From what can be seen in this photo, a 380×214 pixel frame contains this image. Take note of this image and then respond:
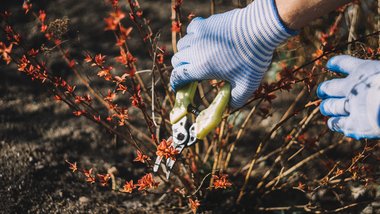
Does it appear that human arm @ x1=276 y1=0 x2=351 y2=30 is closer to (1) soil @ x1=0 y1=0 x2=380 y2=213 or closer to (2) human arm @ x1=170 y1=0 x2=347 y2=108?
(2) human arm @ x1=170 y1=0 x2=347 y2=108

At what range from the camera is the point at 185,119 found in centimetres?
172

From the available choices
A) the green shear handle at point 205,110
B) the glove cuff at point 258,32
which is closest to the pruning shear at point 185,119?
the green shear handle at point 205,110

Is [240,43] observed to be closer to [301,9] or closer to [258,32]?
[258,32]

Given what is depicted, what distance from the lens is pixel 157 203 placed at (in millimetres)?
→ 2342

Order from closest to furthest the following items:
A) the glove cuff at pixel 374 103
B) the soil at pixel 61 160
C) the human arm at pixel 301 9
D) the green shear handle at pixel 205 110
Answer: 1. the glove cuff at pixel 374 103
2. the human arm at pixel 301 9
3. the green shear handle at pixel 205 110
4. the soil at pixel 61 160

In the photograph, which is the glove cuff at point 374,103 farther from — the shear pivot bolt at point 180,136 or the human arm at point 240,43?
the shear pivot bolt at point 180,136

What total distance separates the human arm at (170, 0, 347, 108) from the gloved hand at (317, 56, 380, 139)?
265mm

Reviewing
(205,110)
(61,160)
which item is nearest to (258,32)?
(205,110)

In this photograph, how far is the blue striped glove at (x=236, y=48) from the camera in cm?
152

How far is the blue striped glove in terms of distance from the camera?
4.99 feet

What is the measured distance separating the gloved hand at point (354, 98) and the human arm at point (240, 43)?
0.87 ft

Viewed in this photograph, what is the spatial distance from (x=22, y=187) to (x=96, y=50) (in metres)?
1.33

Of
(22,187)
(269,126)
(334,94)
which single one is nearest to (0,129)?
(22,187)

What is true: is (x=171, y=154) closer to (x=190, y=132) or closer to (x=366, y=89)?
(x=190, y=132)
